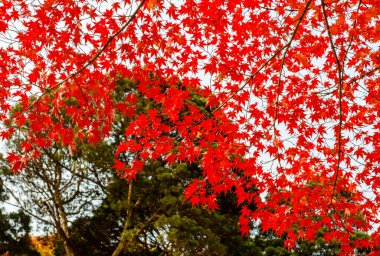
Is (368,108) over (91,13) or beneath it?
over

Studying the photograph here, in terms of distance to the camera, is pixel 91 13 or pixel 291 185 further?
pixel 291 185

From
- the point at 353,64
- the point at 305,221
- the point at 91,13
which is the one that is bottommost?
the point at 305,221

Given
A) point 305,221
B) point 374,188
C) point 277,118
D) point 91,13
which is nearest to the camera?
point 91,13

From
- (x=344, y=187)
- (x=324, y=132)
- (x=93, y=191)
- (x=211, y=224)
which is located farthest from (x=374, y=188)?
(x=93, y=191)

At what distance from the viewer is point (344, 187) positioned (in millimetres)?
5949

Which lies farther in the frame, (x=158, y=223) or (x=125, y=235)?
(x=125, y=235)

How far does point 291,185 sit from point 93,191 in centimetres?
591

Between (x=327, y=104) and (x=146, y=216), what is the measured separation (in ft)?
17.5

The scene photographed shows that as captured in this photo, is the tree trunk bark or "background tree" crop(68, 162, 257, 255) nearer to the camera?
"background tree" crop(68, 162, 257, 255)

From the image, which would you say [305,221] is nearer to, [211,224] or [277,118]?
[277,118]

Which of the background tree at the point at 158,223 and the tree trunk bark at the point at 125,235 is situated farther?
the tree trunk bark at the point at 125,235

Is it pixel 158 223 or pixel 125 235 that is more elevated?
pixel 158 223

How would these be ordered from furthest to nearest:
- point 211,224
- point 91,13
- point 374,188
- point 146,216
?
point 146,216 → point 211,224 → point 374,188 → point 91,13

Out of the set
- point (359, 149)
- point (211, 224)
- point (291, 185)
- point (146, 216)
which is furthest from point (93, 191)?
point (359, 149)
